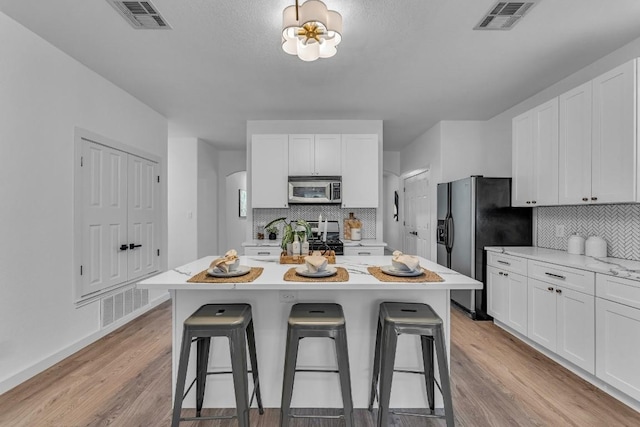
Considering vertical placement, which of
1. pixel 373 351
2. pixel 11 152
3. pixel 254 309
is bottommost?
pixel 373 351

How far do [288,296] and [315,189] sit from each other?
2530 mm

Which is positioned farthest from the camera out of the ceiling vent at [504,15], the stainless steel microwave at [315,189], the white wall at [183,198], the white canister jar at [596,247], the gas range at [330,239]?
the white wall at [183,198]

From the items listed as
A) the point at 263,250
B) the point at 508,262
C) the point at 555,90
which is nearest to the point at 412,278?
the point at 508,262

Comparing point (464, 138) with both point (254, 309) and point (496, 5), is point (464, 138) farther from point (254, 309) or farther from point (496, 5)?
point (254, 309)

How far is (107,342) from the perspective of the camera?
3.17 meters

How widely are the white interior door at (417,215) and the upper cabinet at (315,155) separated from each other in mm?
1838

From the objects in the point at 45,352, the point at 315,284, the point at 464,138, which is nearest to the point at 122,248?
the point at 45,352

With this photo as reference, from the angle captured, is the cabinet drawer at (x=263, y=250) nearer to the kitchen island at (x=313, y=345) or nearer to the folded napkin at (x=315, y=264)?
the kitchen island at (x=313, y=345)

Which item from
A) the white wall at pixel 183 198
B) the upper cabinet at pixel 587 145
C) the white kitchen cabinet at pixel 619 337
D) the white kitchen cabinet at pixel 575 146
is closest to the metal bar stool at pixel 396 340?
the white kitchen cabinet at pixel 619 337

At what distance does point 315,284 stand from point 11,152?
96.7 inches

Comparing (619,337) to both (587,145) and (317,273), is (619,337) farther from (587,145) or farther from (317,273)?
(317,273)

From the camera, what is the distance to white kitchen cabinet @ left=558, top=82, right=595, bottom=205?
2623mm

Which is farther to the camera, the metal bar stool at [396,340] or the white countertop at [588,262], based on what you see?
the white countertop at [588,262]

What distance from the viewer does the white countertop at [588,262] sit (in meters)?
2.12
